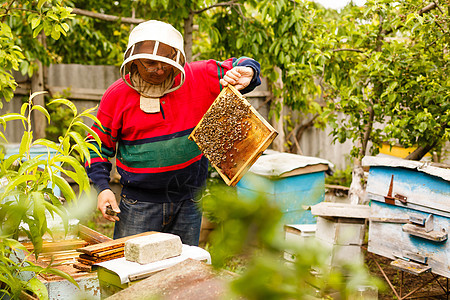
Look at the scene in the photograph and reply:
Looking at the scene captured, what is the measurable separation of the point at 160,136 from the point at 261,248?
85.8 inches

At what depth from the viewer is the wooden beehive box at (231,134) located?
228 centimetres

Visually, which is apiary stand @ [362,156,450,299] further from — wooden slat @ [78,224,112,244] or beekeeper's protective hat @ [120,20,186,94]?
wooden slat @ [78,224,112,244]

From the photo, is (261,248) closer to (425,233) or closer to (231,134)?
(231,134)

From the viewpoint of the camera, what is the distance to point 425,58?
162 inches

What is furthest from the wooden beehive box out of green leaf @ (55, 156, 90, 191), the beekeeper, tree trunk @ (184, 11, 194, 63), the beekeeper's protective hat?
tree trunk @ (184, 11, 194, 63)

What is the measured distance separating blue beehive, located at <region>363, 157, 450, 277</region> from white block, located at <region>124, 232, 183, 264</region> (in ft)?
7.12

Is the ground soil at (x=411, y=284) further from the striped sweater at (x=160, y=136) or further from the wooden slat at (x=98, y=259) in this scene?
the wooden slat at (x=98, y=259)

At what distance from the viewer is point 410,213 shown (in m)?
3.35

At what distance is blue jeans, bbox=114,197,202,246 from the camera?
8.92 feet

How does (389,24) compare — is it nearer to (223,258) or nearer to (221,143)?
(221,143)

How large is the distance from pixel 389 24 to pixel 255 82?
2.07m

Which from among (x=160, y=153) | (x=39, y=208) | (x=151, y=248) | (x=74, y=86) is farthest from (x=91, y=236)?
(x=74, y=86)

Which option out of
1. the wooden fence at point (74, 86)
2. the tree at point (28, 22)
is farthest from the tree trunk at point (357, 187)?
the tree at point (28, 22)

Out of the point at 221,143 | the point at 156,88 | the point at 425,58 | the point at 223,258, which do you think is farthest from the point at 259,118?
the point at 425,58
